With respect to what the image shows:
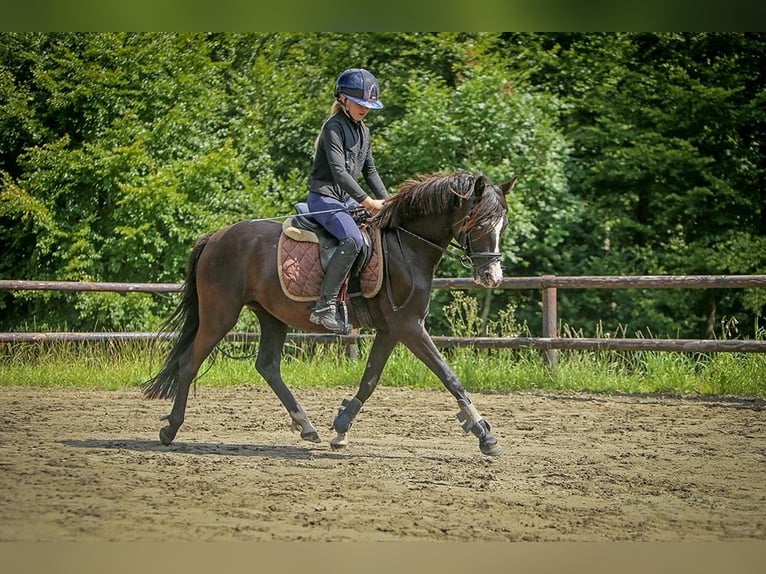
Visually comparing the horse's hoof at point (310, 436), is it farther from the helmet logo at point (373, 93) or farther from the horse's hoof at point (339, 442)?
the helmet logo at point (373, 93)

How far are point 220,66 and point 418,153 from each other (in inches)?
143

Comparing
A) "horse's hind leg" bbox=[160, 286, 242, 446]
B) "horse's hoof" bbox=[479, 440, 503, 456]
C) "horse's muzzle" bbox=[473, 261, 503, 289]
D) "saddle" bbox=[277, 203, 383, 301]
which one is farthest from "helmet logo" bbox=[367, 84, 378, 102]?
"horse's hoof" bbox=[479, 440, 503, 456]

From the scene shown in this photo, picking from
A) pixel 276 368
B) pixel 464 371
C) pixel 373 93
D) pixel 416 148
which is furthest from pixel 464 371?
pixel 416 148

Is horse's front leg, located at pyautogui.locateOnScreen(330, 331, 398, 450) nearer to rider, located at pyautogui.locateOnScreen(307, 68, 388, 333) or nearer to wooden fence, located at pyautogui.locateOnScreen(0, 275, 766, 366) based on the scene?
rider, located at pyautogui.locateOnScreen(307, 68, 388, 333)

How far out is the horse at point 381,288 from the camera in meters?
6.50

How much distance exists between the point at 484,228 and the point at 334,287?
3.59 feet

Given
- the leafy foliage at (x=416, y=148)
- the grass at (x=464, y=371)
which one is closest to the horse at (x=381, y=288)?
the grass at (x=464, y=371)

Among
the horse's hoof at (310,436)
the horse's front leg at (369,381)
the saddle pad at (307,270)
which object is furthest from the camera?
the horse's hoof at (310,436)

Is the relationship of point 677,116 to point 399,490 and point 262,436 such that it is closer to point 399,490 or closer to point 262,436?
point 262,436

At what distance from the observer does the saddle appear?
676cm

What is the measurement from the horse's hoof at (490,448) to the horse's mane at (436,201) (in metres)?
1.44

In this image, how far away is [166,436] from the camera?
687 centimetres

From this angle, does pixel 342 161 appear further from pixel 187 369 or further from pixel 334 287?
pixel 187 369
